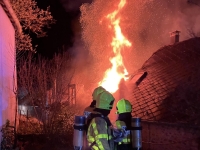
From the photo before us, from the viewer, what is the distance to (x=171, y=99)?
33.5 ft

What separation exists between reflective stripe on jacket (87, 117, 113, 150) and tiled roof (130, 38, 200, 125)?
5.16 m

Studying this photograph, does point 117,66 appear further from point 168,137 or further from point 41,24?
point 168,137

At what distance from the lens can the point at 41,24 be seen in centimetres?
1404

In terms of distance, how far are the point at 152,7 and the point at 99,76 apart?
5.77 meters

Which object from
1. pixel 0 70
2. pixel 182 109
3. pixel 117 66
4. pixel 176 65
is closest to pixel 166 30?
pixel 117 66

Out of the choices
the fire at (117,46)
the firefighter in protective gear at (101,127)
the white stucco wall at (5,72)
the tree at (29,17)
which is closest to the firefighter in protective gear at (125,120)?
the firefighter in protective gear at (101,127)

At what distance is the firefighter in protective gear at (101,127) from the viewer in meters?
3.65

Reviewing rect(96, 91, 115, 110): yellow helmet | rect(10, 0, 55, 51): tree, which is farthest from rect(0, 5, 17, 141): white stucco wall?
rect(96, 91, 115, 110): yellow helmet

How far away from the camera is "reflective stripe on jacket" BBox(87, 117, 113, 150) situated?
3633 millimetres

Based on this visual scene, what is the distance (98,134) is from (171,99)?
7085mm

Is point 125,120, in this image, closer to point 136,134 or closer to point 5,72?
point 136,134

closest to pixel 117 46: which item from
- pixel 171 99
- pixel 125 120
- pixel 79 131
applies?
pixel 171 99

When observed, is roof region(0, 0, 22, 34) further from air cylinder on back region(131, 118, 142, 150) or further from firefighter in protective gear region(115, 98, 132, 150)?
air cylinder on back region(131, 118, 142, 150)

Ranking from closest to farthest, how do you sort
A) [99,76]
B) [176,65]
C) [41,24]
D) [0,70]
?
[0,70]
[176,65]
[41,24]
[99,76]
